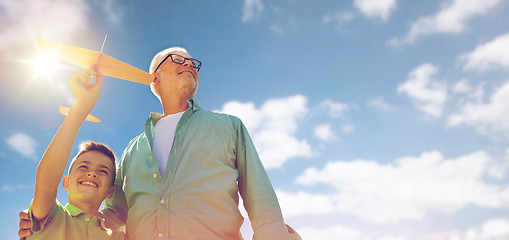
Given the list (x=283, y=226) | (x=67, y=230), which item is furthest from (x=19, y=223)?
(x=283, y=226)

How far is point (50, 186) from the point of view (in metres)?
2.91

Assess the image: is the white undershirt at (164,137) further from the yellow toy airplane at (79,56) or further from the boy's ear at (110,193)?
the yellow toy airplane at (79,56)

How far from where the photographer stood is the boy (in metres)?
2.91

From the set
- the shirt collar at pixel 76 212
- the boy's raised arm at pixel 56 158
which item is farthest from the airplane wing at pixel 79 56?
the shirt collar at pixel 76 212

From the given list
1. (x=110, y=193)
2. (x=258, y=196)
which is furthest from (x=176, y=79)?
(x=258, y=196)

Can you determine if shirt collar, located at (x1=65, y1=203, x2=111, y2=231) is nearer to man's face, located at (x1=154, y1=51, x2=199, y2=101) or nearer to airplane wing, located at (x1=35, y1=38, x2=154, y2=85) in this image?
airplane wing, located at (x1=35, y1=38, x2=154, y2=85)

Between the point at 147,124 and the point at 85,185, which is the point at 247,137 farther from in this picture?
the point at 85,185

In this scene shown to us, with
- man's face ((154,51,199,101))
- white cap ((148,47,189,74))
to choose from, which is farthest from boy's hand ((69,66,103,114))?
white cap ((148,47,189,74))

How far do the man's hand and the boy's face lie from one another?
20.4 inches

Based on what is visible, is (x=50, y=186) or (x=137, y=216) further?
(x=137, y=216)

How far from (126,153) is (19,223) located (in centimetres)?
134

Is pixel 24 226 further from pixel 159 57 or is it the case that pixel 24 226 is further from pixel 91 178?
pixel 159 57

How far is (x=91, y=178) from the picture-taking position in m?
3.52

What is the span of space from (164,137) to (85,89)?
3.11 ft
